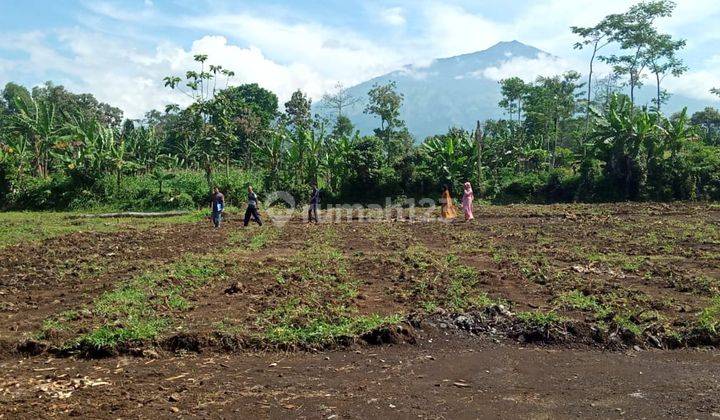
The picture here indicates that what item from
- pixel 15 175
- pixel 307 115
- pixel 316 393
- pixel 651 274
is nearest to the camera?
pixel 316 393

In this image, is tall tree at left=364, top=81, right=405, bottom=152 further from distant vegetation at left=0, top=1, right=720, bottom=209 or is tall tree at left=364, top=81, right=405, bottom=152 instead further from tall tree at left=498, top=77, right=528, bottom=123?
tall tree at left=498, top=77, right=528, bottom=123

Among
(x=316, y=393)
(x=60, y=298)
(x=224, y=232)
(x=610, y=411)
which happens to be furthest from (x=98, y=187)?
(x=610, y=411)

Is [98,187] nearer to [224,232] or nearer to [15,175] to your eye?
[15,175]

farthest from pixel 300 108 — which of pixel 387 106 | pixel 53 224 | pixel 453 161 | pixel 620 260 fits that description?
pixel 620 260

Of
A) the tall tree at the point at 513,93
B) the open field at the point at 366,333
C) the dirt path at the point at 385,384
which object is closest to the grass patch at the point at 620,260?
the open field at the point at 366,333

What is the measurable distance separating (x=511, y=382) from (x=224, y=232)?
1154 cm

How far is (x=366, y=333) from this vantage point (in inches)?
240

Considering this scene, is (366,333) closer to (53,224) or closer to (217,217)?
(217,217)

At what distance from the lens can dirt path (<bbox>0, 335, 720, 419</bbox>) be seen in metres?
4.50

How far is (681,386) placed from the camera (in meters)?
4.95

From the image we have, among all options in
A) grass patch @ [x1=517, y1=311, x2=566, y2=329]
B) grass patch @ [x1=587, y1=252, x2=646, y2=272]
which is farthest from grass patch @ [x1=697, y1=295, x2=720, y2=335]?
grass patch @ [x1=587, y1=252, x2=646, y2=272]

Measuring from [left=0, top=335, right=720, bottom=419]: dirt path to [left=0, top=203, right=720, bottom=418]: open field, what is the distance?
0.02 meters

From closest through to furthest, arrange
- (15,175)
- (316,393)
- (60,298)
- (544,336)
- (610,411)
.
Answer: (610,411) < (316,393) < (544,336) < (60,298) < (15,175)

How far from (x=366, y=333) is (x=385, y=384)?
1.10 metres
